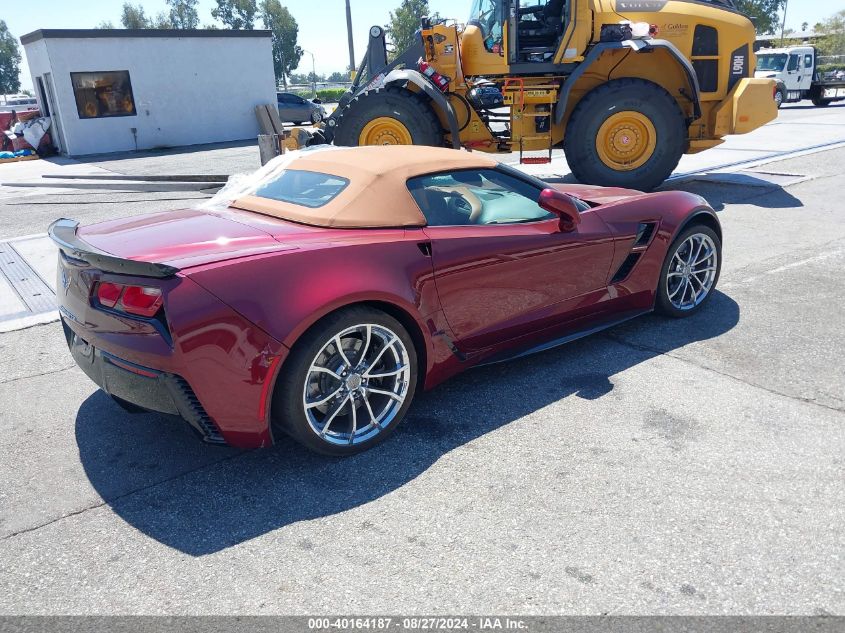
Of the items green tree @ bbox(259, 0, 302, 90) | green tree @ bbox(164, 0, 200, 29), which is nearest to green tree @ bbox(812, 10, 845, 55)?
green tree @ bbox(259, 0, 302, 90)

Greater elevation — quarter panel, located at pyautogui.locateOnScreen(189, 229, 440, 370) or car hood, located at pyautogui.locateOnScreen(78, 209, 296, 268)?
car hood, located at pyautogui.locateOnScreen(78, 209, 296, 268)

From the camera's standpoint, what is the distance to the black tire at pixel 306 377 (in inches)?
114

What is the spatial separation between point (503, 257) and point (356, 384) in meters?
1.08

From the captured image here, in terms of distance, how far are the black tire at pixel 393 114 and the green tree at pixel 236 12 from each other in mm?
105326

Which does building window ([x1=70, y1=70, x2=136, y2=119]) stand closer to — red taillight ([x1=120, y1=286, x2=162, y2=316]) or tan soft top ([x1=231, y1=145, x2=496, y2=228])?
tan soft top ([x1=231, y1=145, x2=496, y2=228])

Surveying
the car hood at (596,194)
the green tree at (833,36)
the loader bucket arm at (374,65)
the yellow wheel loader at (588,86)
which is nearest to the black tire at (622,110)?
the yellow wheel loader at (588,86)

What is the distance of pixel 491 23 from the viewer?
992 cm

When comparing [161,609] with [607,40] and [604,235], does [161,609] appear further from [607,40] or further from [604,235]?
[607,40]

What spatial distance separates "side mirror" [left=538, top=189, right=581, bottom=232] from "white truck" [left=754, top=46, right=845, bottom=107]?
25989mm

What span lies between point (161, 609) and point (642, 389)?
263cm

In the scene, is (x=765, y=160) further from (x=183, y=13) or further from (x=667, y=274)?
(x=183, y=13)

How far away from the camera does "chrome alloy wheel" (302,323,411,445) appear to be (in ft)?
9.99

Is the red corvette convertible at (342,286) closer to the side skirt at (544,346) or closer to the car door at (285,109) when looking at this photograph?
the side skirt at (544,346)

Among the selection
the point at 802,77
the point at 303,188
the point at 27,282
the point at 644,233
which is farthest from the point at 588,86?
the point at 802,77
